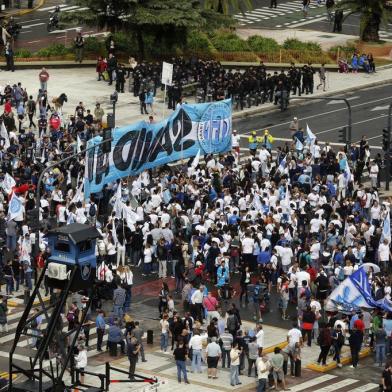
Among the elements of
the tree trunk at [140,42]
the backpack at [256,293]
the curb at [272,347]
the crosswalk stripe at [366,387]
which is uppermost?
the tree trunk at [140,42]

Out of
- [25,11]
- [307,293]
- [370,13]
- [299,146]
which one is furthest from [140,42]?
[307,293]

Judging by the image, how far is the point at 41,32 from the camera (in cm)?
8894

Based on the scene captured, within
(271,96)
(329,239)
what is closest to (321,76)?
(271,96)

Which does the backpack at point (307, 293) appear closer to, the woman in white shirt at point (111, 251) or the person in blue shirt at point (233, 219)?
the person in blue shirt at point (233, 219)

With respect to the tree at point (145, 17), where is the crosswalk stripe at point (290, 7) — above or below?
below

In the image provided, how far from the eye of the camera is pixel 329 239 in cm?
4872

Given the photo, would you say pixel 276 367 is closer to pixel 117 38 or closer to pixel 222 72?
pixel 222 72

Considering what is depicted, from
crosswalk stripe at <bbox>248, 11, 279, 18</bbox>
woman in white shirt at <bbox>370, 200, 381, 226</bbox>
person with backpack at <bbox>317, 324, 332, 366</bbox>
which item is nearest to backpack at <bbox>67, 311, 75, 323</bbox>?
person with backpack at <bbox>317, 324, 332, 366</bbox>

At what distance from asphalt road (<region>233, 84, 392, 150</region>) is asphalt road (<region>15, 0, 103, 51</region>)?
16603mm

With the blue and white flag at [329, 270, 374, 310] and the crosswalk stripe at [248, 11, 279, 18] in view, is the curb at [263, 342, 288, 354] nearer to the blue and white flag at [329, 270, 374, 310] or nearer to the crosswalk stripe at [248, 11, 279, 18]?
the blue and white flag at [329, 270, 374, 310]

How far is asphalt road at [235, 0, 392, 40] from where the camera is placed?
92.9m

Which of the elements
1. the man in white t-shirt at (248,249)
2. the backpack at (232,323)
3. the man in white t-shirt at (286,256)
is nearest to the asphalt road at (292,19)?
the man in white t-shirt at (248,249)

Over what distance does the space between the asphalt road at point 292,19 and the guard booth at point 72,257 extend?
62.7 m

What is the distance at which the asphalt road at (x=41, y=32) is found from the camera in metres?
86.0
